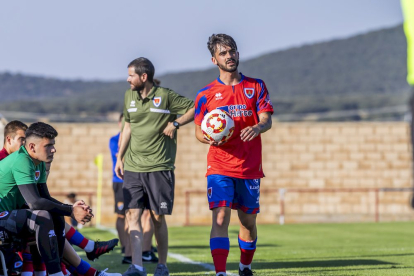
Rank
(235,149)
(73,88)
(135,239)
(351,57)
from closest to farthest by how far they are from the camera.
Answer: (235,149)
(135,239)
(73,88)
(351,57)

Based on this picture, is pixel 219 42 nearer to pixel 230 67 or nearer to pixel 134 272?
pixel 230 67

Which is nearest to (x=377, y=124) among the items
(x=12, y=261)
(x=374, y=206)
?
(x=374, y=206)

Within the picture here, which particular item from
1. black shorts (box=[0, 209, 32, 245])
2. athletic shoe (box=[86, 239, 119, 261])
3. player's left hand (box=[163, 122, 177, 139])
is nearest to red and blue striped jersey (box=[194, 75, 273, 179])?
player's left hand (box=[163, 122, 177, 139])

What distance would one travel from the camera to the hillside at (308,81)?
96.5 m

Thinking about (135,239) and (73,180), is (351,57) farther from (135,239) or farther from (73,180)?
(135,239)

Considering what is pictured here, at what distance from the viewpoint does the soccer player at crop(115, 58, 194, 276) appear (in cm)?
830

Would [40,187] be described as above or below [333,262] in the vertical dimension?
above

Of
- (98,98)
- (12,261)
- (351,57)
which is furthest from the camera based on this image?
(351,57)

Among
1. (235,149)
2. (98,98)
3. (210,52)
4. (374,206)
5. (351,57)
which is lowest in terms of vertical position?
(374,206)

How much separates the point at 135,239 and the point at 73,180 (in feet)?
59.0

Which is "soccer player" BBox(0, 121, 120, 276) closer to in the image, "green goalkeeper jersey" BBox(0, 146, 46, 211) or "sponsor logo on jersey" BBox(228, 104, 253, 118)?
"green goalkeeper jersey" BBox(0, 146, 46, 211)

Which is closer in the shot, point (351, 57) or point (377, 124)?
point (377, 124)

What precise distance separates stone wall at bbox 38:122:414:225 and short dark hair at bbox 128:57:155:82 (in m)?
17.1

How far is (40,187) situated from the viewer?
681cm
